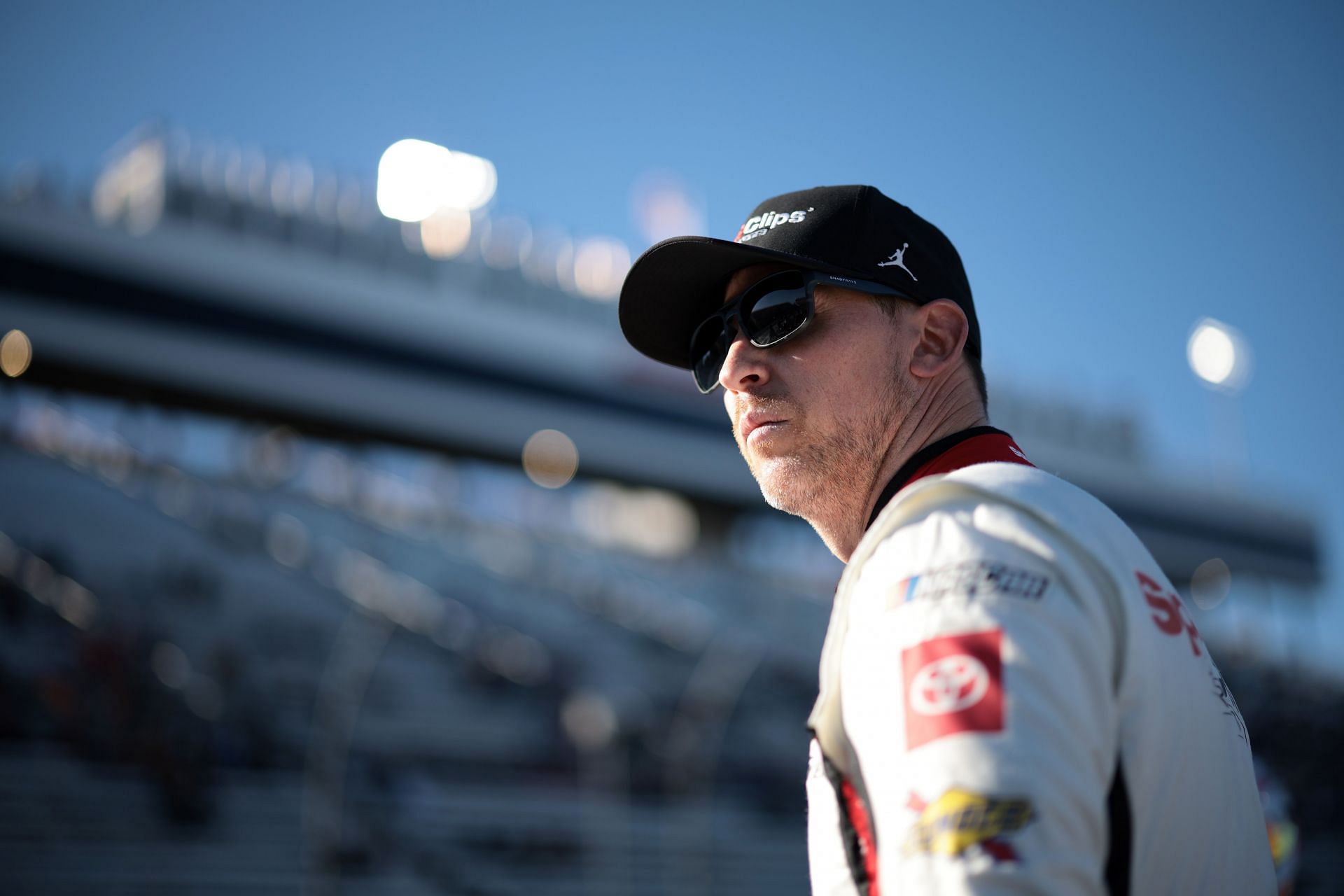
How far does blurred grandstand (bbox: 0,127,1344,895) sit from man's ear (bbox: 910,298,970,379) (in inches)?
141

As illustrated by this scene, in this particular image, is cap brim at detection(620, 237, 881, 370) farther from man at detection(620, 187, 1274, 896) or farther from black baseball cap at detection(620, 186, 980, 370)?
man at detection(620, 187, 1274, 896)

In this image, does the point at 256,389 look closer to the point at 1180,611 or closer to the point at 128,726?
the point at 128,726

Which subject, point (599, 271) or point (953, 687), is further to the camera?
point (599, 271)

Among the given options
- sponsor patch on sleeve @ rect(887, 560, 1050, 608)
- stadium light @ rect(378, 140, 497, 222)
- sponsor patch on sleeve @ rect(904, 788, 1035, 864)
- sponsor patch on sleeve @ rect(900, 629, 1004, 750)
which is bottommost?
sponsor patch on sleeve @ rect(904, 788, 1035, 864)

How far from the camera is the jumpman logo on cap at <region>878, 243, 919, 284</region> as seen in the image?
1.51 metres

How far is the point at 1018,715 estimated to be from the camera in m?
0.91

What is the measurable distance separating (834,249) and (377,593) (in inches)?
638

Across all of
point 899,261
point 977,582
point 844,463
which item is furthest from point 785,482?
point 977,582

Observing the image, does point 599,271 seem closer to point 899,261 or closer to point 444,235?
point 444,235

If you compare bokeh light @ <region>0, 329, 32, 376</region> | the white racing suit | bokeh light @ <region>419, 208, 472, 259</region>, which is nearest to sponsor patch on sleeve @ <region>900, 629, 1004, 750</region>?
the white racing suit

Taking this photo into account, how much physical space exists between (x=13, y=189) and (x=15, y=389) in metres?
4.46

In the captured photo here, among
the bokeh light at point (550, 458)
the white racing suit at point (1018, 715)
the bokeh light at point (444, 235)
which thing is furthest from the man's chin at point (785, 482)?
the bokeh light at point (444, 235)

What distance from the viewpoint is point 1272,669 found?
1298 inches

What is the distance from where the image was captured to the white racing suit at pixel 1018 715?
0.90m
